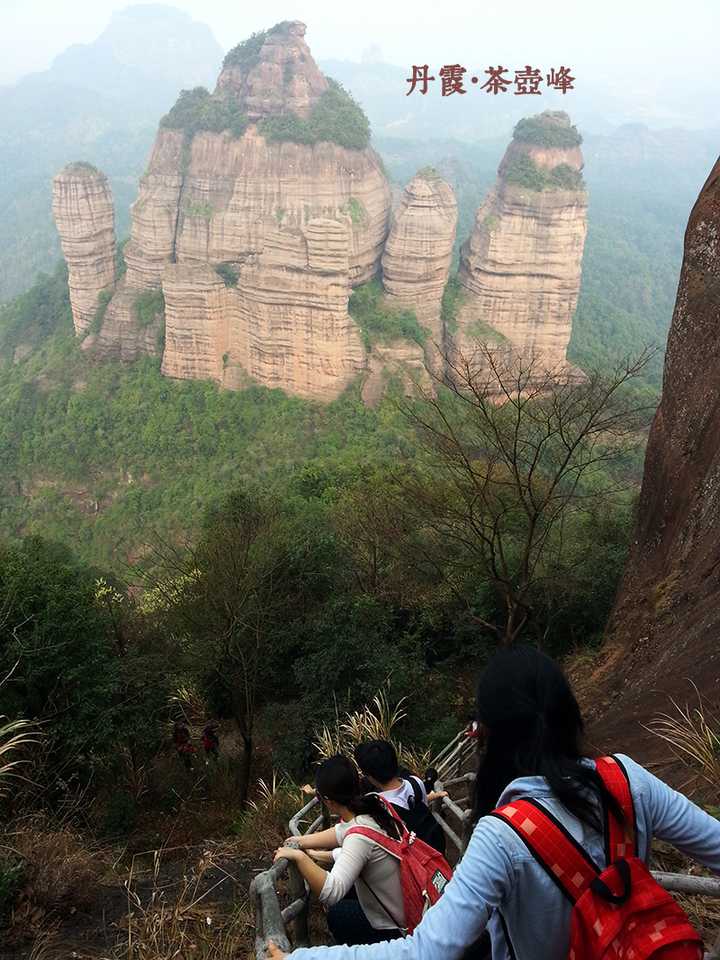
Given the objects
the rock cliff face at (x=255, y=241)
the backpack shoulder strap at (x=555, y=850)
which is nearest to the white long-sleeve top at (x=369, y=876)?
the backpack shoulder strap at (x=555, y=850)

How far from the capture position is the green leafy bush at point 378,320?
3141 centimetres

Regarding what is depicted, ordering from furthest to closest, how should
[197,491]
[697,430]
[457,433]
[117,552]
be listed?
1. [197,491]
2. [117,552]
3. [457,433]
4. [697,430]

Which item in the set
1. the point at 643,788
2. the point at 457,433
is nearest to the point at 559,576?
the point at 457,433

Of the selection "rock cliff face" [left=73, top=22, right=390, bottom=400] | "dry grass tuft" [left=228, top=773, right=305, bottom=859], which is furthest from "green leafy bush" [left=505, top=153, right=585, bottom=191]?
"dry grass tuft" [left=228, top=773, right=305, bottom=859]

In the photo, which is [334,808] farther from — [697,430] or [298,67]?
[298,67]

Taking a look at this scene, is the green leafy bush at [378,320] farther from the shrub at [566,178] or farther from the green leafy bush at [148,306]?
the green leafy bush at [148,306]

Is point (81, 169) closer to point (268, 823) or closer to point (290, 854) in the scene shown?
point (268, 823)

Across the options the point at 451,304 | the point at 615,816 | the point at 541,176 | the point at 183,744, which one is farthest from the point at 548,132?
the point at 615,816

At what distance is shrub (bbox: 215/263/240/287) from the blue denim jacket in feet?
106

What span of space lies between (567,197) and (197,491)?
20184 millimetres

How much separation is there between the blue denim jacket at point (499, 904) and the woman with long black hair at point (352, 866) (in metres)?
0.80

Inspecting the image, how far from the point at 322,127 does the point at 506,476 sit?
89.5ft

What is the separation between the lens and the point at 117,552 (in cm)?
2478

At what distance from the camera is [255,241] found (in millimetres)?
31484
